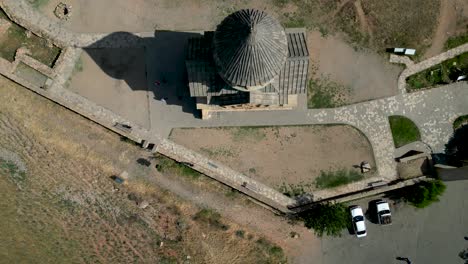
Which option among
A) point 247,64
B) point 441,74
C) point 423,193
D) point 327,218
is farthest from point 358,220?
point 247,64

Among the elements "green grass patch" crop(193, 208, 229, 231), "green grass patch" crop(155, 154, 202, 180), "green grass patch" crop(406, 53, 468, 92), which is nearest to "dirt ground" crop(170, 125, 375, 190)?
"green grass patch" crop(155, 154, 202, 180)

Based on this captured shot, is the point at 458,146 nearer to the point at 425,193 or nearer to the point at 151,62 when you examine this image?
the point at 425,193

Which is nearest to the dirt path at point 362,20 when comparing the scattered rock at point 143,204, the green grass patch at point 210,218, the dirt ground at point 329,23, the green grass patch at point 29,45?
the dirt ground at point 329,23

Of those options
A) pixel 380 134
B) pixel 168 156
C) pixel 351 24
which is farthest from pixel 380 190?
pixel 168 156

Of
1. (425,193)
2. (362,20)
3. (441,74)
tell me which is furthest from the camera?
(441,74)

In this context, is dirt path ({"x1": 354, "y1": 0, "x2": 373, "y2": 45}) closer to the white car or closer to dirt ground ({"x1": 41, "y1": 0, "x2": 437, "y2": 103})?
dirt ground ({"x1": 41, "y1": 0, "x2": 437, "y2": 103})
